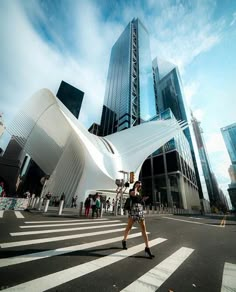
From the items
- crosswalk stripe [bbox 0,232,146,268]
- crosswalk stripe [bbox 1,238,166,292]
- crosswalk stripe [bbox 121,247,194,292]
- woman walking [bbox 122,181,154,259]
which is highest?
woman walking [bbox 122,181,154,259]

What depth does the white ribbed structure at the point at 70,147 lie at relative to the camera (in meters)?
22.4

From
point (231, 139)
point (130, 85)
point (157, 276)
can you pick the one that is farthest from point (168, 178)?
point (231, 139)

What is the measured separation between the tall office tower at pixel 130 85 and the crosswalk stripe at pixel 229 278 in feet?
196

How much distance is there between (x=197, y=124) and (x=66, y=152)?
137 m

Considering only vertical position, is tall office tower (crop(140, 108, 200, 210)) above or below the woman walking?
above

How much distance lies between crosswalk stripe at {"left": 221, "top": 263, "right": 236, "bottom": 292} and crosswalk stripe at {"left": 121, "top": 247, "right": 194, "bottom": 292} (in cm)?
76

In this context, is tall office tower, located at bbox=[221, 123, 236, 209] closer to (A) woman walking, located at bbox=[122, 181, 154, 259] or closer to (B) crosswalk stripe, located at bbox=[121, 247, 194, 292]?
(B) crosswalk stripe, located at bbox=[121, 247, 194, 292]

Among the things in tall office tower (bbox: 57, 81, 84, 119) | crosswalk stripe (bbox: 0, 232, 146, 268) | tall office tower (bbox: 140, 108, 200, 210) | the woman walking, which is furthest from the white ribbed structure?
tall office tower (bbox: 57, 81, 84, 119)

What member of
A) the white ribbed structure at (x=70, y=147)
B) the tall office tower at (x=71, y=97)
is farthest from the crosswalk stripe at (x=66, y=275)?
the tall office tower at (x=71, y=97)

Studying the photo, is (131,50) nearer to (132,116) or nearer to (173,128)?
(132,116)

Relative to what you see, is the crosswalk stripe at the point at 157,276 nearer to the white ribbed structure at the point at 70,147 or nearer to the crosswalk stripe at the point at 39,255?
the crosswalk stripe at the point at 39,255

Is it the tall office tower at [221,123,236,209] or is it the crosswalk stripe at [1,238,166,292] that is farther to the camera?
the tall office tower at [221,123,236,209]

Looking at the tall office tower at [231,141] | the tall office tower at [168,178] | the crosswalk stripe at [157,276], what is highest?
the tall office tower at [231,141]

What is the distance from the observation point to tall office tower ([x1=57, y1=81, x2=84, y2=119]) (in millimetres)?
89562
